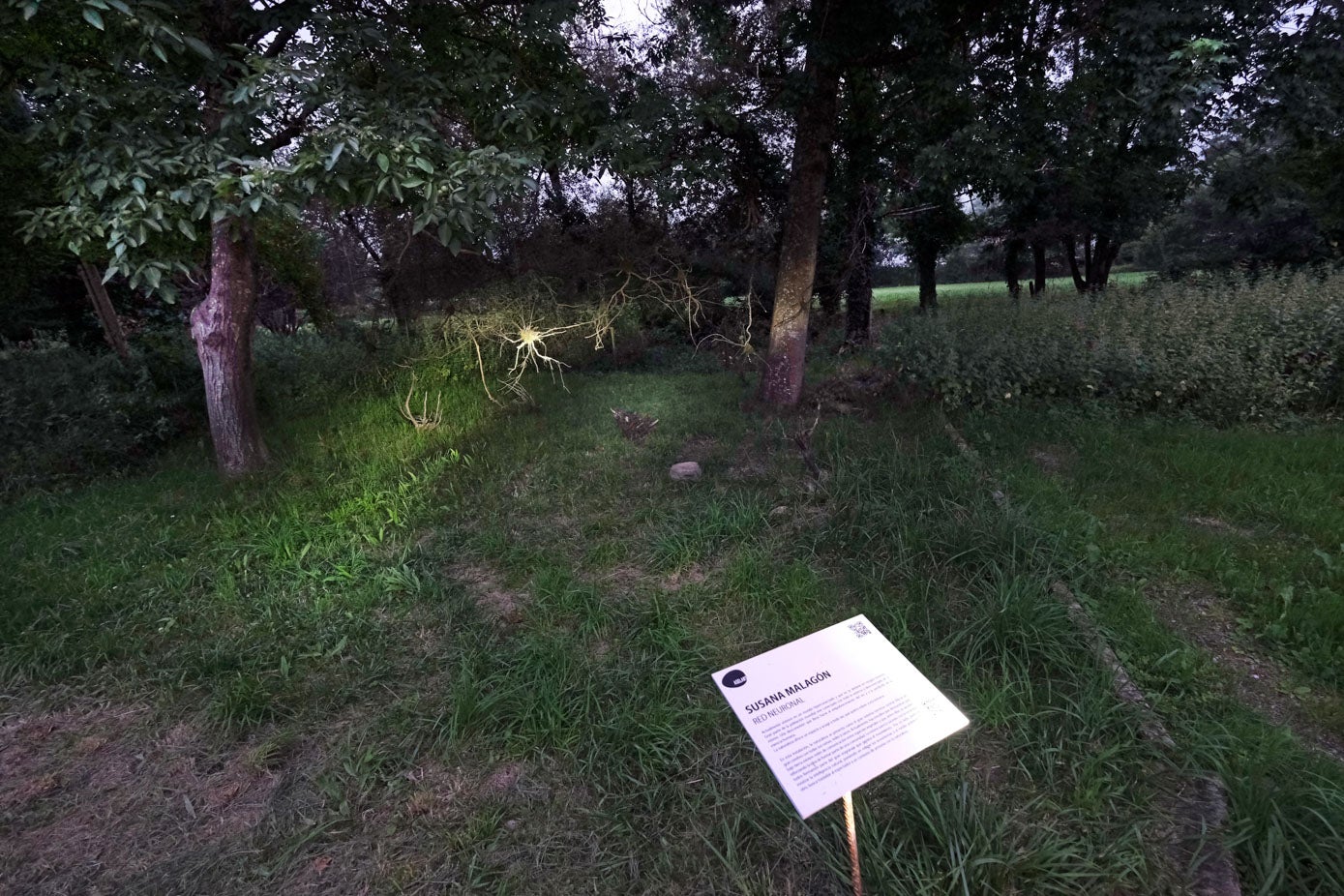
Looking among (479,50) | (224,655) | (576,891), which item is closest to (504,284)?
(479,50)

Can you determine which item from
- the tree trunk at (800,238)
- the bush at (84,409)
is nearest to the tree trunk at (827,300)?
the tree trunk at (800,238)

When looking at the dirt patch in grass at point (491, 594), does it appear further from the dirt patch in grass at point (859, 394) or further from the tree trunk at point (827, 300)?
the tree trunk at point (827, 300)

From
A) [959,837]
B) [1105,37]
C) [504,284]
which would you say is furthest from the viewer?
[504,284]

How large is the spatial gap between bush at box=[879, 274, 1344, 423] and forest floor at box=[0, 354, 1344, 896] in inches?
42.2

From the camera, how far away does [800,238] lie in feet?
21.5

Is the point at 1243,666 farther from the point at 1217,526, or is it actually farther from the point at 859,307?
the point at 859,307

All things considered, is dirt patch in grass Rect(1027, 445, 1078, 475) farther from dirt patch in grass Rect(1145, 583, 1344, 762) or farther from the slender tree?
the slender tree

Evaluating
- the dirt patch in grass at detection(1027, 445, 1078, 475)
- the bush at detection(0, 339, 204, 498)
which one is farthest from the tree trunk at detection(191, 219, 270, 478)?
the dirt patch in grass at detection(1027, 445, 1078, 475)

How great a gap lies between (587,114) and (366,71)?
5.52 feet

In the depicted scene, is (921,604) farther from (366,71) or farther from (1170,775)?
(366,71)

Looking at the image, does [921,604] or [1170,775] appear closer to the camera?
[1170,775]

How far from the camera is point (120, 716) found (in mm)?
2900

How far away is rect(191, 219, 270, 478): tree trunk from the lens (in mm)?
5211

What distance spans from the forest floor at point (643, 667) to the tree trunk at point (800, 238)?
1676 millimetres
